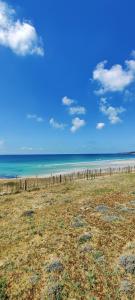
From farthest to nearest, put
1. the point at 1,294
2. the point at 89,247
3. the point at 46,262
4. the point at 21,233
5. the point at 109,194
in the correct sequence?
the point at 109,194 < the point at 21,233 < the point at 89,247 < the point at 46,262 < the point at 1,294

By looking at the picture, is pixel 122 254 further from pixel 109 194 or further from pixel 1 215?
pixel 109 194

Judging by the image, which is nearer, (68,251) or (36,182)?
(68,251)

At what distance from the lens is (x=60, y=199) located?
2120cm

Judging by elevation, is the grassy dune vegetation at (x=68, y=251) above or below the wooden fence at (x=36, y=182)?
below

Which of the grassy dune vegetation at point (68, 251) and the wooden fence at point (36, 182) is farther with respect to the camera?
the wooden fence at point (36, 182)

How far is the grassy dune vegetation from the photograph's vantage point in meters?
8.35

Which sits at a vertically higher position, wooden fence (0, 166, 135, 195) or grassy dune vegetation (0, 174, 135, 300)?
wooden fence (0, 166, 135, 195)

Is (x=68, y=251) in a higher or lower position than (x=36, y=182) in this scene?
lower

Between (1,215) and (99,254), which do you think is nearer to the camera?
(99,254)

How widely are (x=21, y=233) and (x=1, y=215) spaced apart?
434 cm

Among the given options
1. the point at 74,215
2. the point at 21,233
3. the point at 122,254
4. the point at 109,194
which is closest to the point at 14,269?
the point at 21,233

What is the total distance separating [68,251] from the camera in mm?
10977

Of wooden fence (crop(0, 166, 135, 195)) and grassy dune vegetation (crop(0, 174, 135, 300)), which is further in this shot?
wooden fence (crop(0, 166, 135, 195))

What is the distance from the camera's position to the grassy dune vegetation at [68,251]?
27.4 feet
